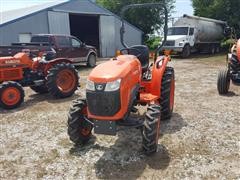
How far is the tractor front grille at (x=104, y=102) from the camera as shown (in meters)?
4.04

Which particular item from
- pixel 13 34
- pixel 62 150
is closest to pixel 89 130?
pixel 62 150

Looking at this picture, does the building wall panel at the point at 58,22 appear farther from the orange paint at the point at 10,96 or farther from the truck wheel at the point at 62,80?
the orange paint at the point at 10,96

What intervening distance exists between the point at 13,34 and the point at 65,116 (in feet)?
33.5

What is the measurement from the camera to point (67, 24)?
1816cm

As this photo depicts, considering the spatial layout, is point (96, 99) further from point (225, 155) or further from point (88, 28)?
point (88, 28)

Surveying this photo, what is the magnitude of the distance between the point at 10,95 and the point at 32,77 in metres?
1.12

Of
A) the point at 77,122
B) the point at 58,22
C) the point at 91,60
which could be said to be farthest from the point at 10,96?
the point at 58,22

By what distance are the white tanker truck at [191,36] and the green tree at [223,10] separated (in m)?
2.22

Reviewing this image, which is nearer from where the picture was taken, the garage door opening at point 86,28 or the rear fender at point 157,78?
the rear fender at point 157,78

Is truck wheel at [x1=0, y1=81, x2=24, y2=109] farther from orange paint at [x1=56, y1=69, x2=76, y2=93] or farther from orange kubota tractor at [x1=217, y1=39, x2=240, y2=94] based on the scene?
orange kubota tractor at [x1=217, y1=39, x2=240, y2=94]

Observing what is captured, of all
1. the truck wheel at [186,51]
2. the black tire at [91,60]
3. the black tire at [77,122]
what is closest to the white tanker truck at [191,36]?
the truck wheel at [186,51]

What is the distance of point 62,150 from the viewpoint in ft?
15.8

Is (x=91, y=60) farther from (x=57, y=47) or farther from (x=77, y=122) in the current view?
(x=77, y=122)

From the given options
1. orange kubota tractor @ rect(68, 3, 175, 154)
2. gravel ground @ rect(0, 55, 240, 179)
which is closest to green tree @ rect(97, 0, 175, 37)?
gravel ground @ rect(0, 55, 240, 179)
